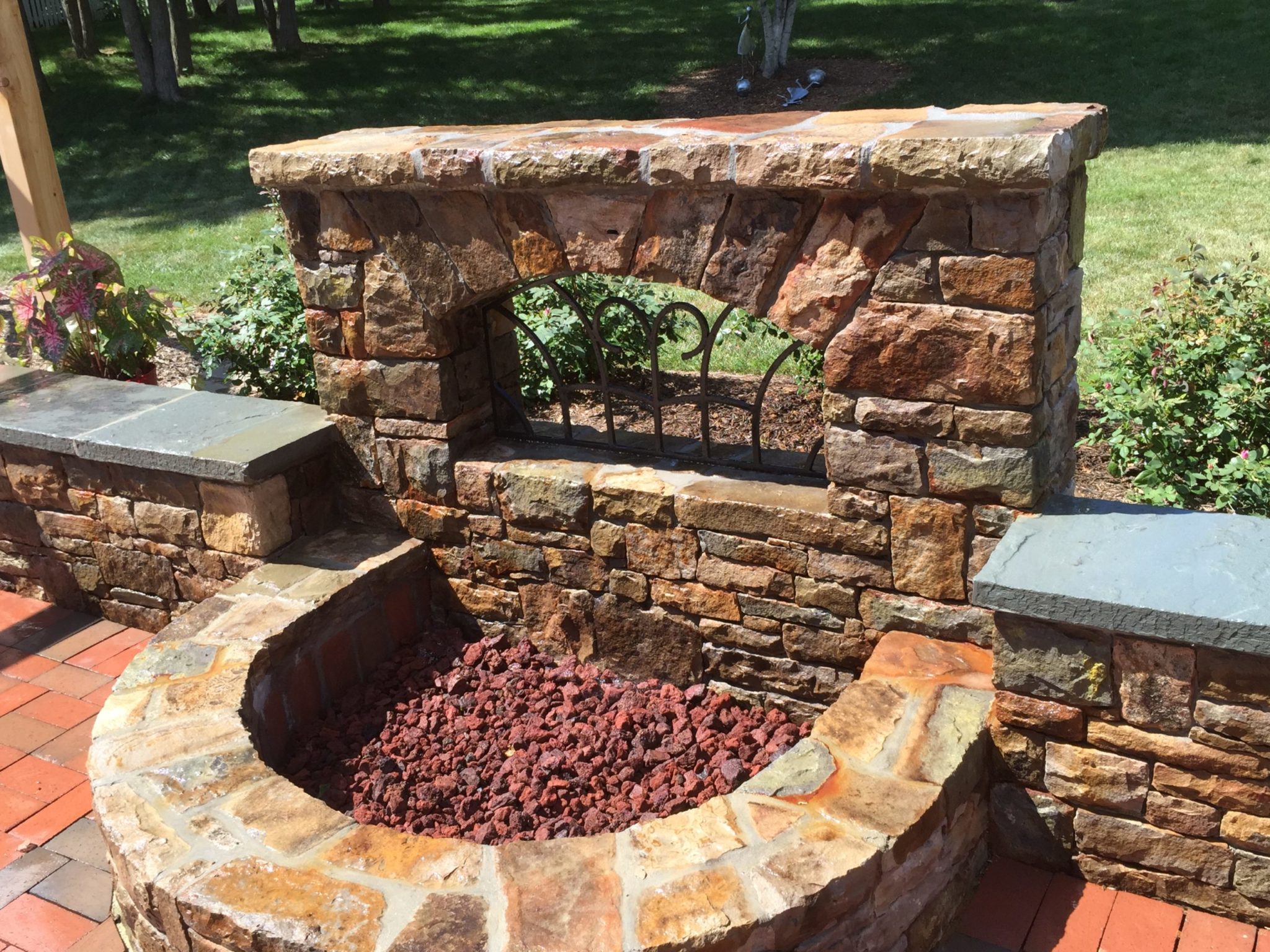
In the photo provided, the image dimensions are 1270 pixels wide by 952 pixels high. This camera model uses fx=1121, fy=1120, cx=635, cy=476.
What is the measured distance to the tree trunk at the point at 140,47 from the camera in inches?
532

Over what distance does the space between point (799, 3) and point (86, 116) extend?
9.67 metres

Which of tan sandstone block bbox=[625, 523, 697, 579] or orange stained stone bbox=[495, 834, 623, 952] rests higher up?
tan sandstone block bbox=[625, 523, 697, 579]

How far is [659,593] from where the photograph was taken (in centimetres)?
342

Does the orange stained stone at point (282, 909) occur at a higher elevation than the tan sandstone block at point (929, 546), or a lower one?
lower

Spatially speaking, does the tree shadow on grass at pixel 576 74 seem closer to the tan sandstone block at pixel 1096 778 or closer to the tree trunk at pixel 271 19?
the tree trunk at pixel 271 19

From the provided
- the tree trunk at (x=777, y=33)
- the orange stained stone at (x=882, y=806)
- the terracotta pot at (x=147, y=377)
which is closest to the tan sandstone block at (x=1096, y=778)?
the orange stained stone at (x=882, y=806)

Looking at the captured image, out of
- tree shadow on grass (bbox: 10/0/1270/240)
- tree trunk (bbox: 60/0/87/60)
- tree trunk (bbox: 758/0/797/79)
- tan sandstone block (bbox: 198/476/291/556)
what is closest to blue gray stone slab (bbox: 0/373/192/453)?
tan sandstone block (bbox: 198/476/291/556)

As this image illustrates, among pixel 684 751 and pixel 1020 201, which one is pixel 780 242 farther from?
pixel 684 751

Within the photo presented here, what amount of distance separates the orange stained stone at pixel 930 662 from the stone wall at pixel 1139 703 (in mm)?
179

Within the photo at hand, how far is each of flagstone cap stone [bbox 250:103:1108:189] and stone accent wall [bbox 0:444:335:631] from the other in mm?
1032

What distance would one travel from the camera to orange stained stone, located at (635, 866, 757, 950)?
2.11 m

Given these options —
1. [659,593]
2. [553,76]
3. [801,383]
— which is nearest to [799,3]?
[553,76]

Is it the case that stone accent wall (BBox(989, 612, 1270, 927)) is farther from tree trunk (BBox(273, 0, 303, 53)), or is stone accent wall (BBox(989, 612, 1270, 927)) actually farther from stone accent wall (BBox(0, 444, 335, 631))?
tree trunk (BBox(273, 0, 303, 53))

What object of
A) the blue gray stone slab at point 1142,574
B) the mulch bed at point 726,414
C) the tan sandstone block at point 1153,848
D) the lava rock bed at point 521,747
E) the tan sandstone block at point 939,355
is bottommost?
the lava rock bed at point 521,747
